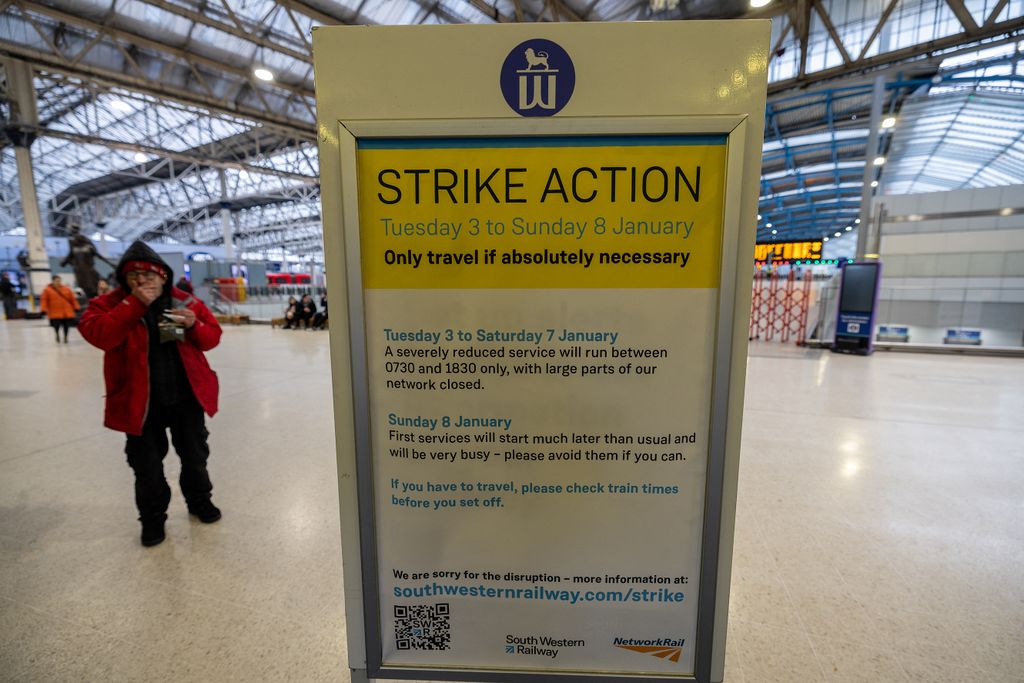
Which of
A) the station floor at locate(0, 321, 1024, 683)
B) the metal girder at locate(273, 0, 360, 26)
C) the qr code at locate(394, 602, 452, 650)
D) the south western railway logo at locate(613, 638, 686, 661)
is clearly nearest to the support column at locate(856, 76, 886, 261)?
the station floor at locate(0, 321, 1024, 683)

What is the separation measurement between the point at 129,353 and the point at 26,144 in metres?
16.1

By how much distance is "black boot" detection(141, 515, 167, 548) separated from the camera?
2330 mm

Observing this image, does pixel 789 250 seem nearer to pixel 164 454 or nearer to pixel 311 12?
pixel 311 12

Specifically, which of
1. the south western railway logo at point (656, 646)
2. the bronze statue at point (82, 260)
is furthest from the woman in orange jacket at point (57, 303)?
the south western railway logo at point (656, 646)

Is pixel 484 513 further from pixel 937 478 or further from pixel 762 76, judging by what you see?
pixel 937 478

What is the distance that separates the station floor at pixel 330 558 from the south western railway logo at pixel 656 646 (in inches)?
29.9

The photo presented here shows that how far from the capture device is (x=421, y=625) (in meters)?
1.18

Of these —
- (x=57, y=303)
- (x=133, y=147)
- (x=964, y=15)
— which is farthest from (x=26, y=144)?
(x=964, y=15)

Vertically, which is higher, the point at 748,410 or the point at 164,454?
the point at 164,454

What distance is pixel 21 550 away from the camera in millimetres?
2270

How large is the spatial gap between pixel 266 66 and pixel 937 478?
12.5 metres

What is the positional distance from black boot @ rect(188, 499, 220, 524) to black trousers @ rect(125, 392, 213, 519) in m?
0.02

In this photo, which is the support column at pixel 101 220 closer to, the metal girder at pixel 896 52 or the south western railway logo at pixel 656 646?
the metal girder at pixel 896 52

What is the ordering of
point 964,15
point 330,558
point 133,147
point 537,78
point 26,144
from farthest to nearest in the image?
point 133,147, point 26,144, point 964,15, point 330,558, point 537,78
